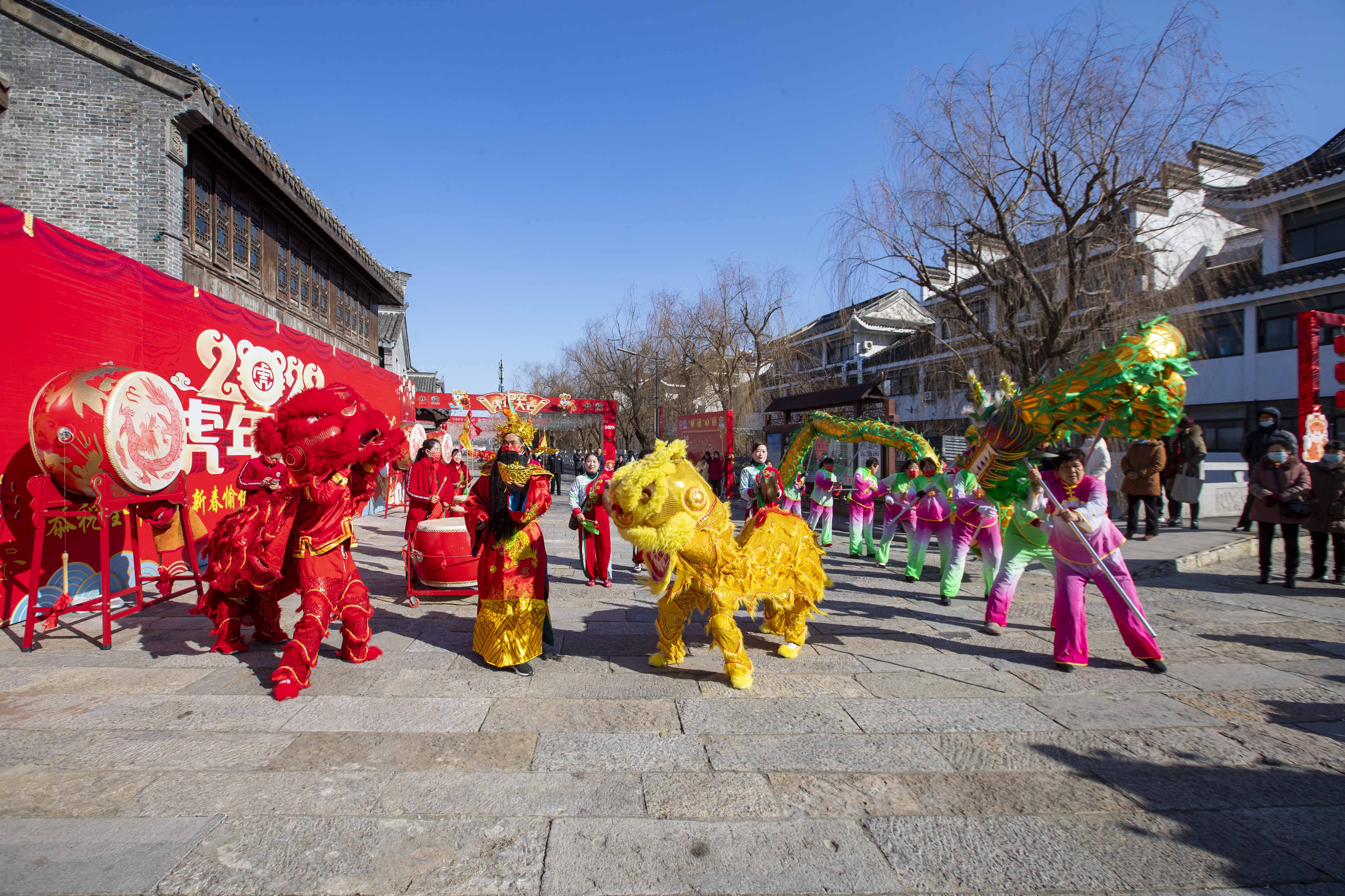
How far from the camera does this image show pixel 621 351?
30.0 meters

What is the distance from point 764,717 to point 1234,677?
11.2 ft

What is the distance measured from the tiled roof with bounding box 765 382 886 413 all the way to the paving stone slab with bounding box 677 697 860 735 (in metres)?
9.39

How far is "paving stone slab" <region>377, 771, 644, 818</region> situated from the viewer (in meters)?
2.72

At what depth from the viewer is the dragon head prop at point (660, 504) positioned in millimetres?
3979

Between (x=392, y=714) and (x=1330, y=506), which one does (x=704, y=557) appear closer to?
(x=392, y=714)

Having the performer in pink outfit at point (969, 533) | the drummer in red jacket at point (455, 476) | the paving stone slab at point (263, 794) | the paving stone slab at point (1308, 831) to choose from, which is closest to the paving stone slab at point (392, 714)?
the paving stone slab at point (263, 794)

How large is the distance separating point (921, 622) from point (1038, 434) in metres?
2.08

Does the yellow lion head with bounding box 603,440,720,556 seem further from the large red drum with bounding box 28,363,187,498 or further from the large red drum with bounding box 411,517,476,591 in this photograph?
the large red drum with bounding box 28,363,187,498

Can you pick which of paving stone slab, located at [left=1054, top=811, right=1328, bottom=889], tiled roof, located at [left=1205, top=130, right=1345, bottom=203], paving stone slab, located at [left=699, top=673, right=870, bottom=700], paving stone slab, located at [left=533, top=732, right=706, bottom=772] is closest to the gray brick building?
paving stone slab, located at [left=533, top=732, right=706, bottom=772]

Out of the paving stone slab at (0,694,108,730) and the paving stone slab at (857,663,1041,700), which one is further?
the paving stone slab at (857,663,1041,700)

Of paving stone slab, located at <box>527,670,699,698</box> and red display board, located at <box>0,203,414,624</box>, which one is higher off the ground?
red display board, located at <box>0,203,414,624</box>

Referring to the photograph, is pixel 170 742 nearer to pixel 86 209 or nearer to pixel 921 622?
pixel 921 622

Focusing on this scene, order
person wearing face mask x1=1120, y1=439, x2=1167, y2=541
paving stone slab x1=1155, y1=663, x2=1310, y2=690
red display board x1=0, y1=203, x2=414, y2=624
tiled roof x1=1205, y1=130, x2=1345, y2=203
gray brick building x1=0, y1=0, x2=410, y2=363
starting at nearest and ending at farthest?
paving stone slab x1=1155, y1=663, x2=1310, y2=690, red display board x1=0, y1=203, x2=414, y2=624, person wearing face mask x1=1120, y1=439, x2=1167, y2=541, gray brick building x1=0, y1=0, x2=410, y2=363, tiled roof x1=1205, y1=130, x2=1345, y2=203

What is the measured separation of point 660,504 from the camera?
3.99 m
